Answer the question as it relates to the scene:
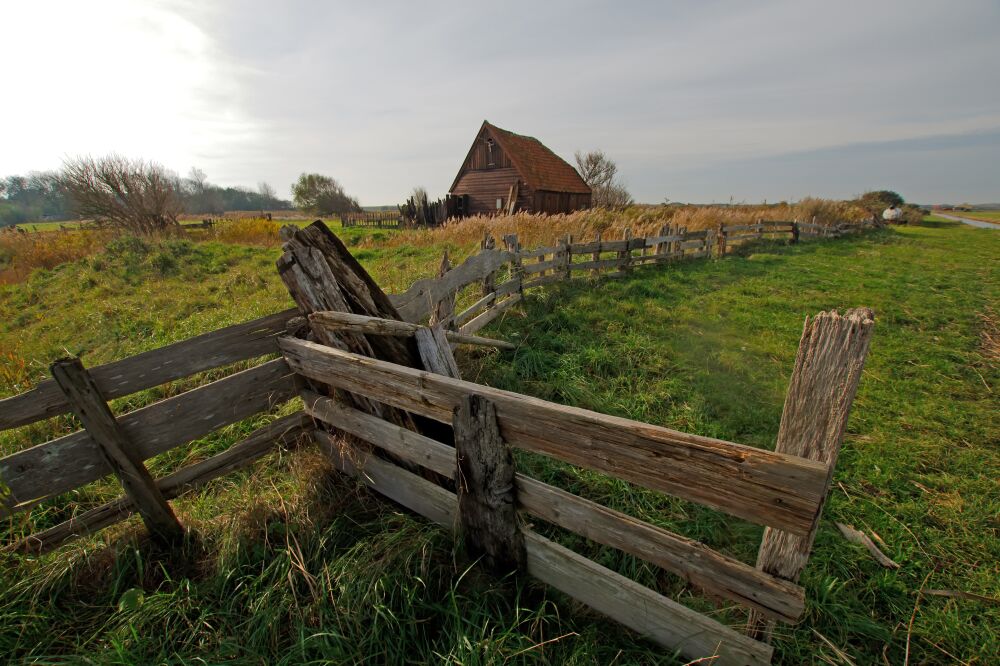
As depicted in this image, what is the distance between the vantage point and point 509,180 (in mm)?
23344

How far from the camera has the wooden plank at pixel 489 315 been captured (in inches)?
215

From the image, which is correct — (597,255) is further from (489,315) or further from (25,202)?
(25,202)

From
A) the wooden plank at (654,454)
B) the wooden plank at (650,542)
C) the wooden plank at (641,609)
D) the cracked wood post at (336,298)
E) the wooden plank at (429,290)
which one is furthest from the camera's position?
the wooden plank at (429,290)

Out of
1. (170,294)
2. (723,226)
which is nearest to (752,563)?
(170,294)

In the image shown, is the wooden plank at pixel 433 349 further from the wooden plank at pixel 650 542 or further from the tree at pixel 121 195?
the tree at pixel 121 195

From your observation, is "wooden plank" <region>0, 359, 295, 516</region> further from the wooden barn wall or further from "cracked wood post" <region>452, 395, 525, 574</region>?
the wooden barn wall

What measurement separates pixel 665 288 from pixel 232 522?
8806 mm

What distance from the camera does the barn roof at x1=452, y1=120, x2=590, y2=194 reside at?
2308 centimetres

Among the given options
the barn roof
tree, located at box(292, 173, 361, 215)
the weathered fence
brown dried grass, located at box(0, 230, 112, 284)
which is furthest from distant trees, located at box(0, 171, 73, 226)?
the barn roof

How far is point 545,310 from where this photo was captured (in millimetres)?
7055

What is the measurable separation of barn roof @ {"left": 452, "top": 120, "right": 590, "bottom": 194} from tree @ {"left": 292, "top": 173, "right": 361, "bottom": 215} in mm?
24854

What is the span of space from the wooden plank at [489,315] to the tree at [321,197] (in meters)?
42.3

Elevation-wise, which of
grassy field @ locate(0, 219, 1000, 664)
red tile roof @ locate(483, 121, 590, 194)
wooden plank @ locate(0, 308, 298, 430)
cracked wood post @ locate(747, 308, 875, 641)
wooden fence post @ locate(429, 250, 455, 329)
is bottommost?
grassy field @ locate(0, 219, 1000, 664)

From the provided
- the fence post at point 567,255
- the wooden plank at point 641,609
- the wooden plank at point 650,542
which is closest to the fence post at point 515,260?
the fence post at point 567,255
